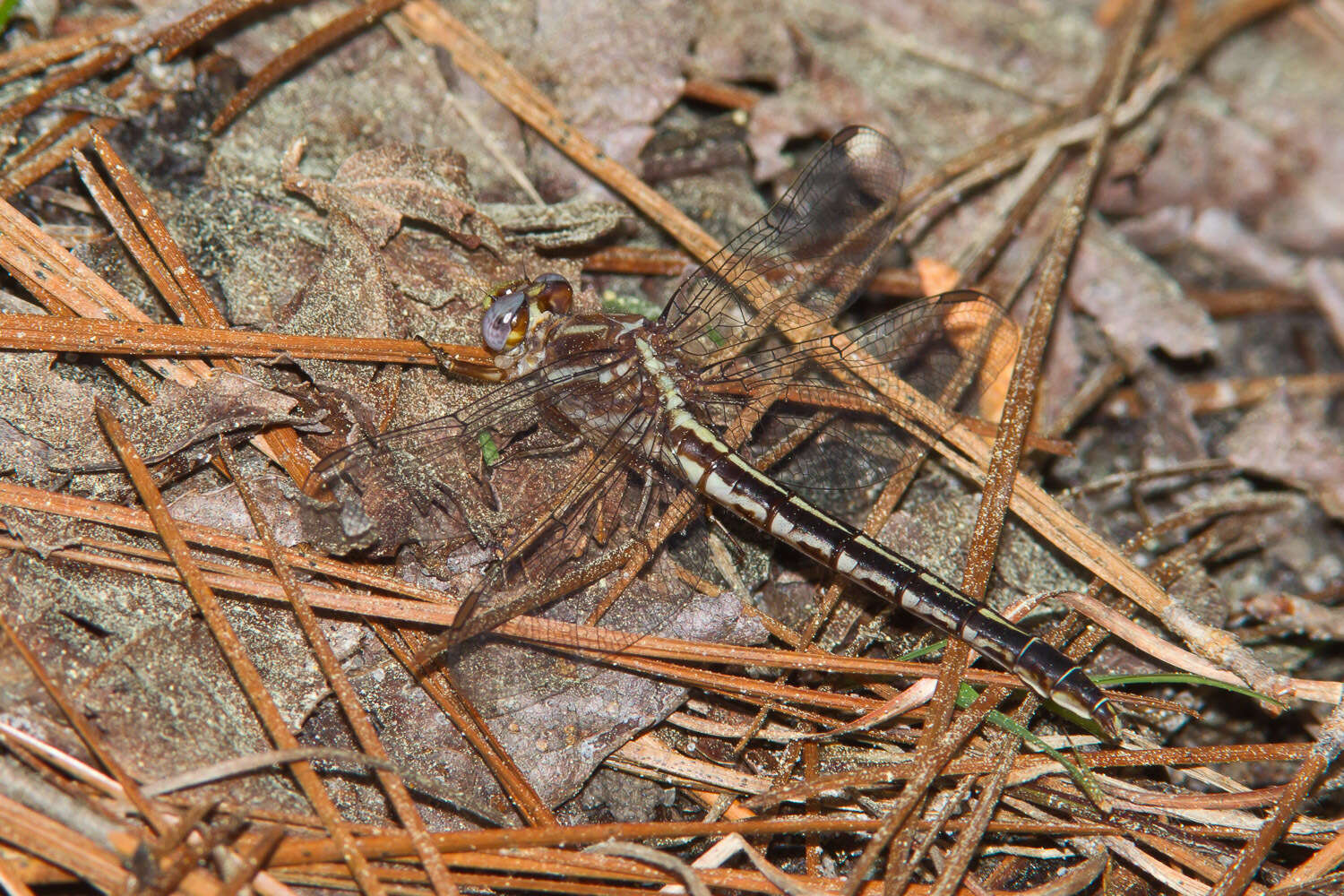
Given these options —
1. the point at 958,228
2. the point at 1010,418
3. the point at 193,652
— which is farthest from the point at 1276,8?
the point at 193,652

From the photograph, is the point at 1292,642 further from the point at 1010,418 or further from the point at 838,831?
the point at 838,831

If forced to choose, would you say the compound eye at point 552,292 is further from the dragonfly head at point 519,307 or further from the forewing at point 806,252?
the forewing at point 806,252

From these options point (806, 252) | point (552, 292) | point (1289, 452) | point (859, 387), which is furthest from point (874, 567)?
point (1289, 452)

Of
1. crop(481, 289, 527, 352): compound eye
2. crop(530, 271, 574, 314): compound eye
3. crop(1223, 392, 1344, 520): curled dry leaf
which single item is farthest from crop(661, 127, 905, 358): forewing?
crop(1223, 392, 1344, 520): curled dry leaf

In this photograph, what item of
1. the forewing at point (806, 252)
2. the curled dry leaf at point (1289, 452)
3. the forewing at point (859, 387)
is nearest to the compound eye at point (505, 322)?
the forewing at point (806, 252)

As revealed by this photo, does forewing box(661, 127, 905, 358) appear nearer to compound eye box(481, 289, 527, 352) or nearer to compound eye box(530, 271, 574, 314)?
compound eye box(530, 271, 574, 314)

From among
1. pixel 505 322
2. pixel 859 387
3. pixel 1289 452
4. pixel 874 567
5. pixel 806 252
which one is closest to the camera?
pixel 874 567

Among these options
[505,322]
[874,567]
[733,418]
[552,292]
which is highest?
[552,292]

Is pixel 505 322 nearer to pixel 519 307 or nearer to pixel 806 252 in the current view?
pixel 519 307

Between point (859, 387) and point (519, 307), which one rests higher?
point (519, 307)
